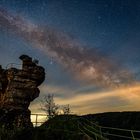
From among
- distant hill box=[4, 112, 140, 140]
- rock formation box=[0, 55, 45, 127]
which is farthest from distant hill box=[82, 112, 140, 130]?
rock formation box=[0, 55, 45, 127]

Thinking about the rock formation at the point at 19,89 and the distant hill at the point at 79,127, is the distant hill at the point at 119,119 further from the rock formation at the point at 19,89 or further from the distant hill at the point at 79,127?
the rock formation at the point at 19,89

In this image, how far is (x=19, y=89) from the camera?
51.2 meters

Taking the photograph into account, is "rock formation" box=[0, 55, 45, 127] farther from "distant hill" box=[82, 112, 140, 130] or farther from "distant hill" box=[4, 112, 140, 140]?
"distant hill" box=[82, 112, 140, 130]

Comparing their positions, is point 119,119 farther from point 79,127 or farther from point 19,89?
point 19,89

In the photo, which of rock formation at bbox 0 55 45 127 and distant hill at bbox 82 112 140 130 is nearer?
distant hill at bbox 82 112 140 130

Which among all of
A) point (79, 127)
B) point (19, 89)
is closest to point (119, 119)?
point (79, 127)

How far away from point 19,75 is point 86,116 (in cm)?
2071

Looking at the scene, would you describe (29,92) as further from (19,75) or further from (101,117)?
(101,117)

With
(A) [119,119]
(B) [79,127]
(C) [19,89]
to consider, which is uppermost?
(C) [19,89]

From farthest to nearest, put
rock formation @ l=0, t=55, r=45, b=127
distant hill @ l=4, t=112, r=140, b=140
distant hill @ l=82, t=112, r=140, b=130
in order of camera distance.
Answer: rock formation @ l=0, t=55, r=45, b=127, distant hill @ l=82, t=112, r=140, b=130, distant hill @ l=4, t=112, r=140, b=140

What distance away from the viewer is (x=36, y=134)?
28375mm

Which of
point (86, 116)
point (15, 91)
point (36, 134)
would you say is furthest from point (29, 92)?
point (36, 134)

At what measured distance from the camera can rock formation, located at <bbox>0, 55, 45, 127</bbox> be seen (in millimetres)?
49062

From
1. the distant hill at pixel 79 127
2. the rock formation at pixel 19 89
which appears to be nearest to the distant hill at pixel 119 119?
the distant hill at pixel 79 127
